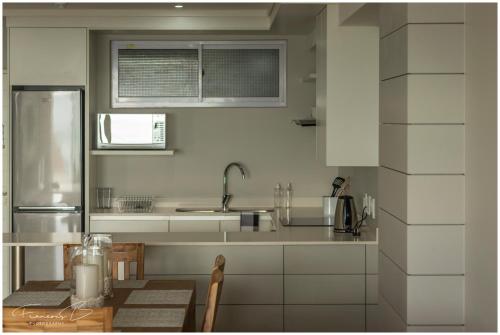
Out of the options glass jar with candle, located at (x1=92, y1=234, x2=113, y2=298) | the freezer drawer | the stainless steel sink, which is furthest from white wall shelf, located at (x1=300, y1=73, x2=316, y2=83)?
glass jar with candle, located at (x1=92, y1=234, x2=113, y2=298)

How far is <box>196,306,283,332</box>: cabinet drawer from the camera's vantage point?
4.13 metres

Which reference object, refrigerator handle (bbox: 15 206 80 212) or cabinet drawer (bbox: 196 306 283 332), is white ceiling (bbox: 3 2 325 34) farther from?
cabinet drawer (bbox: 196 306 283 332)

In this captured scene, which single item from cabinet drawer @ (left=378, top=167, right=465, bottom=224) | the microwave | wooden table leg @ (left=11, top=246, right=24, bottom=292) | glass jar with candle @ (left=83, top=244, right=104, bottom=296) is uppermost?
the microwave

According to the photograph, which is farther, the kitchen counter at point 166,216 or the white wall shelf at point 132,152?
the white wall shelf at point 132,152

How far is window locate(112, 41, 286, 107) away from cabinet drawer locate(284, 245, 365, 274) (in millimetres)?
2186

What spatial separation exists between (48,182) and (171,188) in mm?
1040

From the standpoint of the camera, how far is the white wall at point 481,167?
8.71 feet

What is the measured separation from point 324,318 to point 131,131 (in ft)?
7.76

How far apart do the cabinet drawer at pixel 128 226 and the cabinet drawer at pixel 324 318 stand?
5.57ft

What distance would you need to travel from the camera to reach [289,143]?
20.2ft

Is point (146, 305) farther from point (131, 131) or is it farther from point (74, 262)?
point (131, 131)

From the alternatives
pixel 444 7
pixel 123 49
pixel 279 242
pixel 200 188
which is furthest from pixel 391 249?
pixel 123 49

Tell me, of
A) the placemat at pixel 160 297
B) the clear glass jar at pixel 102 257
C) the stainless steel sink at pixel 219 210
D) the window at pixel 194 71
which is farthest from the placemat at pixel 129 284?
the window at pixel 194 71

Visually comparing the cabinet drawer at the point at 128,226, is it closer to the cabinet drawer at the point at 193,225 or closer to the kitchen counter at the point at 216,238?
the cabinet drawer at the point at 193,225
